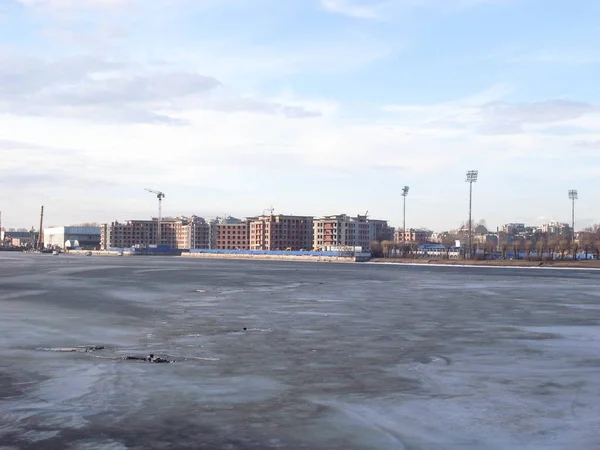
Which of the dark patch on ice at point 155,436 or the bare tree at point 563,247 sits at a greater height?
the bare tree at point 563,247

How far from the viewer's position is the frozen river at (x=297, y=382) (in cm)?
1133

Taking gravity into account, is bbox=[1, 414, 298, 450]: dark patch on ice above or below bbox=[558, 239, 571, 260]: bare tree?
below

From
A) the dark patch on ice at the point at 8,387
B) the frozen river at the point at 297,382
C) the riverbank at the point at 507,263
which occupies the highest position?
the dark patch on ice at the point at 8,387

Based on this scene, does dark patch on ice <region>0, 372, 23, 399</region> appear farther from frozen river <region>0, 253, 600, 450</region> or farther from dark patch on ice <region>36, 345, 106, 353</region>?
dark patch on ice <region>36, 345, 106, 353</region>

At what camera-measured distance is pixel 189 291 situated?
47.2m

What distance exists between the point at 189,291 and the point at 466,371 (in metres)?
31.9

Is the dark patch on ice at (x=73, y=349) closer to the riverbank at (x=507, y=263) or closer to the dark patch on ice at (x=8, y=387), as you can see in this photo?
the dark patch on ice at (x=8, y=387)

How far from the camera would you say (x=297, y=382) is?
15594 millimetres

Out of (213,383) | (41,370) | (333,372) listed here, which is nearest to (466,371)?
(333,372)

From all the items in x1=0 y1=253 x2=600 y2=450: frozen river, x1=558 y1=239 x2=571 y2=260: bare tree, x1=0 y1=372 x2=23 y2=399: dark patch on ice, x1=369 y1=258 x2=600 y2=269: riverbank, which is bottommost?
x1=369 y1=258 x2=600 y2=269: riverbank

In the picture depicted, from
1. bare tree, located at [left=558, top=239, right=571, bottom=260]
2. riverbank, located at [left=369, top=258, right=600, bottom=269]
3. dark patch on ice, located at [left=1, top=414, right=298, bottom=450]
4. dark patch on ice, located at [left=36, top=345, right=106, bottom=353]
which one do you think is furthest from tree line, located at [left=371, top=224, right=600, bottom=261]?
dark patch on ice, located at [left=1, top=414, right=298, bottom=450]

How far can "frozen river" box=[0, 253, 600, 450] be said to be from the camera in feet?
37.2

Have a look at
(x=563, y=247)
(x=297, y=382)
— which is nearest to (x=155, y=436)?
(x=297, y=382)

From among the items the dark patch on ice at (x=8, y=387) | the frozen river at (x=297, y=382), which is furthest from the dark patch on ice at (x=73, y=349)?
the dark patch on ice at (x=8, y=387)
